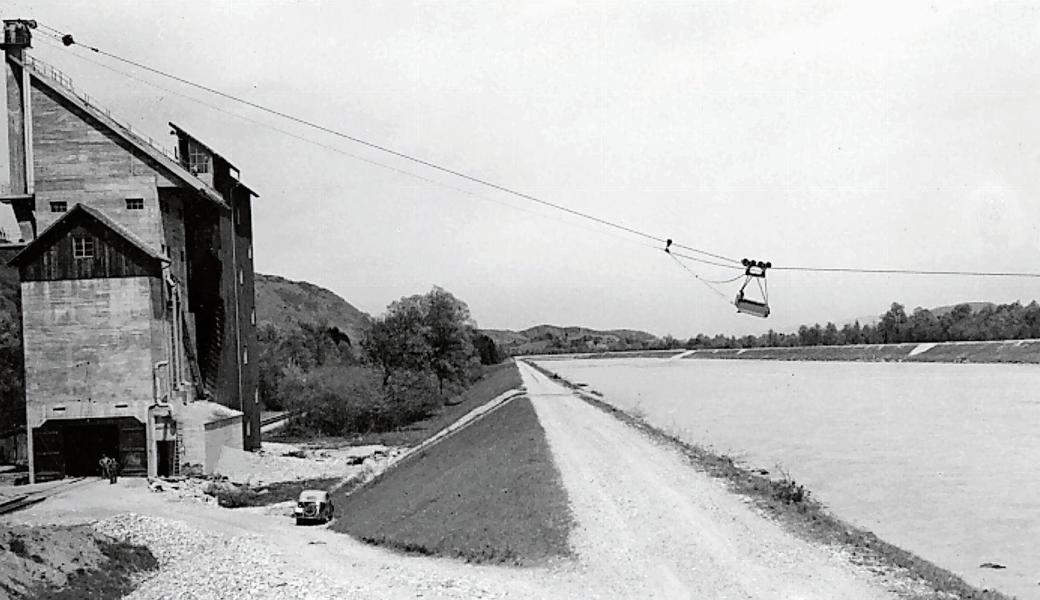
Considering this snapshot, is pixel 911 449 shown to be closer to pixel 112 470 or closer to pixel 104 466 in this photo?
pixel 112 470

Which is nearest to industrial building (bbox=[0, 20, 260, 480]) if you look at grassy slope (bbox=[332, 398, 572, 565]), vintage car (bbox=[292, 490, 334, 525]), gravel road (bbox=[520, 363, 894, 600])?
grassy slope (bbox=[332, 398, 572, 565])

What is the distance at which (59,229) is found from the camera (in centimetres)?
4175

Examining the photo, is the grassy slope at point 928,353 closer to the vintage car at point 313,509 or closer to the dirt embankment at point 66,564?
the vintage car at point 313,509

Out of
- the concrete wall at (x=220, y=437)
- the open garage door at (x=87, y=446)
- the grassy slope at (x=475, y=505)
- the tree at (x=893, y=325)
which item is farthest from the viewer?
the tree at (x=893, y=325)

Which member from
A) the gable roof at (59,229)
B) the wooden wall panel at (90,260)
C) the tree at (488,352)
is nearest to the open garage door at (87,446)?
the wooden wall panel at (90,260)

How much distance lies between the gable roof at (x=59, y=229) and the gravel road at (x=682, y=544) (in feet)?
73.5

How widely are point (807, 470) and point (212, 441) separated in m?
28.0

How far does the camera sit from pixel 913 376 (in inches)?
3706

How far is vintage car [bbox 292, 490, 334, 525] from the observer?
3216 centimetres

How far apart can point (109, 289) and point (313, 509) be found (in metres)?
17.3

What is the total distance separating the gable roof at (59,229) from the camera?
1630 inches

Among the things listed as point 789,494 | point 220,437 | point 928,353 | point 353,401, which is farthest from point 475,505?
point 928,353

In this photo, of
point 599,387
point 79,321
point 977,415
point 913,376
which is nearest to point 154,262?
point 79,321

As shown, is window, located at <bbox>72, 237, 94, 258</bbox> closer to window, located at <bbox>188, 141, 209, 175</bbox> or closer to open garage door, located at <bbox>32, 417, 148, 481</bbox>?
open garage door, located at <bbox>32, 417, 148, 481</bbox>
